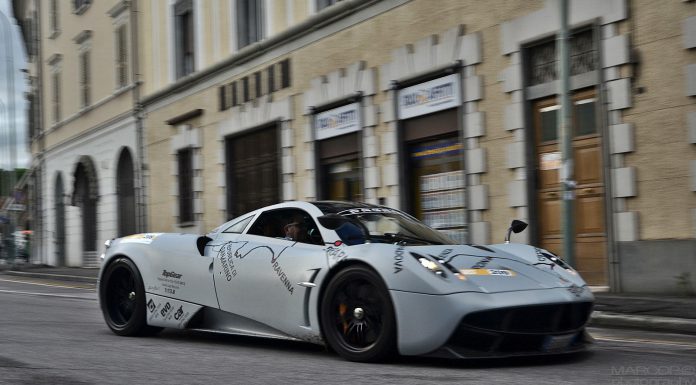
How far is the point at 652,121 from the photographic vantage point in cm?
1156

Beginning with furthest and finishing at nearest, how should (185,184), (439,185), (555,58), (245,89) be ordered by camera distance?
(185,184) < (245,89) < (439,185) < (555,58)

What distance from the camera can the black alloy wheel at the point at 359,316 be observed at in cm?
593

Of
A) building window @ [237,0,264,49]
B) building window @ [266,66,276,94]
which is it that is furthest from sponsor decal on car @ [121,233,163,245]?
building window @ [237,0,264,49]

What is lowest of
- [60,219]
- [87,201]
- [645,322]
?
[645,322]

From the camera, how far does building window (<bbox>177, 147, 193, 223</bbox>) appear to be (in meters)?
24.7

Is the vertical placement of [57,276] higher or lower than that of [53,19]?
lower

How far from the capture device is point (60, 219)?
36.2 meters

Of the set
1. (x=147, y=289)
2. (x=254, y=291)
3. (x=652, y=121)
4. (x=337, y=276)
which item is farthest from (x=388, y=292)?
(x=652, y=121)

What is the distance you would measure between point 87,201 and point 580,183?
23541 mm

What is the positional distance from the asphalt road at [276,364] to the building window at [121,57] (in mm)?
21244

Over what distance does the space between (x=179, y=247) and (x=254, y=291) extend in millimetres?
1193

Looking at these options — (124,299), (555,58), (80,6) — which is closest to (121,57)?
(80,6)

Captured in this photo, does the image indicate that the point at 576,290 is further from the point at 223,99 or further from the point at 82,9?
the point at 82,9

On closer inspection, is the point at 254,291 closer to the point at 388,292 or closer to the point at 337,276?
the point at 337,276
